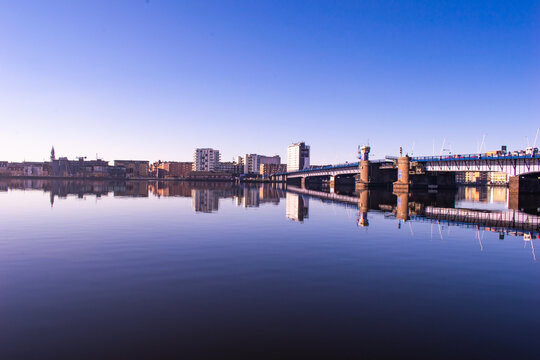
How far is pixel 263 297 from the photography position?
10.8m

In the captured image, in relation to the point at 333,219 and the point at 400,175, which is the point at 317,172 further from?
the point at 333,219

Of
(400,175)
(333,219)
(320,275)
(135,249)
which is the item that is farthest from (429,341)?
(400,175)

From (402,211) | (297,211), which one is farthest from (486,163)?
(297,211)

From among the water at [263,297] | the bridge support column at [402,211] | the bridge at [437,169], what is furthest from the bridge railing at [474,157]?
the water at [263,297]

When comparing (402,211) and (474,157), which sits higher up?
(474,157)

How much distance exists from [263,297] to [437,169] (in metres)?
95.4

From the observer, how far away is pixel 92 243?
19500mm

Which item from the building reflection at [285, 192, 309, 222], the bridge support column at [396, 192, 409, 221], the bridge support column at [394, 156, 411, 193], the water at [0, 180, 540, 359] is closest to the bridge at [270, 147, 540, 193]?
the bridge support column at [394, 156, 411, 193]

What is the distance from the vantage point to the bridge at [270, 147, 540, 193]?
242 feet

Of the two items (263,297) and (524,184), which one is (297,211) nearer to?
(263,297)

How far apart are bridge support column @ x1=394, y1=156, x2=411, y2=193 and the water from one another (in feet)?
255

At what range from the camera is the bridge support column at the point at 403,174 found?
9700cm

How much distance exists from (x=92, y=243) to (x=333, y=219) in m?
21.0

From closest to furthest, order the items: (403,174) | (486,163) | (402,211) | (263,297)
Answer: (263,297) → (402,211) → (486,163) → (403,174)
